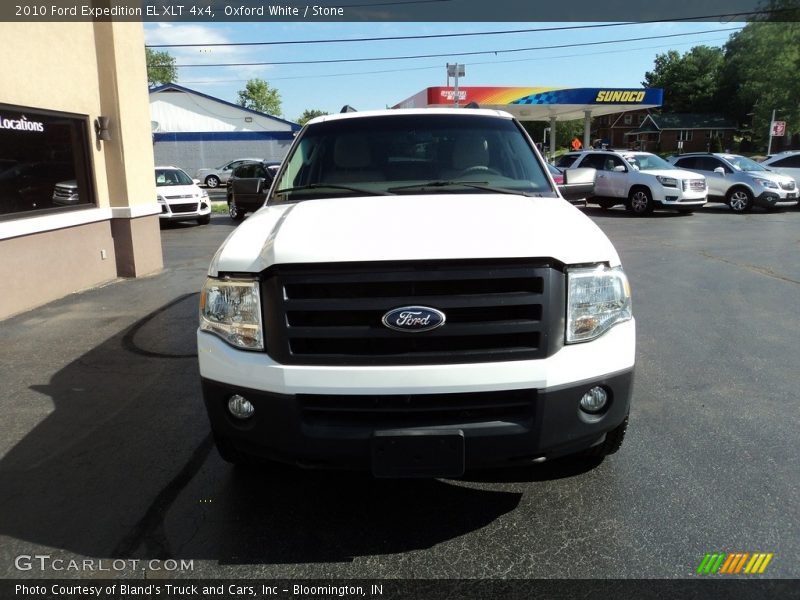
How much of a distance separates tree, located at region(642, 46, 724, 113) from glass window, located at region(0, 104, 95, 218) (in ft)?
311

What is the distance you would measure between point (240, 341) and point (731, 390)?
145 inches

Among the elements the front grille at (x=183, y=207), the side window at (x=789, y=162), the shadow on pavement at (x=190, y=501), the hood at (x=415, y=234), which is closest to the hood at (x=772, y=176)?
the side window at (x=789, y=162)

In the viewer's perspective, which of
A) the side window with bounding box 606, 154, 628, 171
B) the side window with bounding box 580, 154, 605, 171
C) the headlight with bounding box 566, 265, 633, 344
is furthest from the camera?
the side window with bounding box 580, 154, 605, 171

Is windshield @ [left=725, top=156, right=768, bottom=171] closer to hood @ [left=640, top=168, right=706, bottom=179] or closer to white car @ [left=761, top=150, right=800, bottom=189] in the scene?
white car @ [left=761, top=150, right=800, bottom=189]

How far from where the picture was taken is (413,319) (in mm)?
2498

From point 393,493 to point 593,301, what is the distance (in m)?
1.45

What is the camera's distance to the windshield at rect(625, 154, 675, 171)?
17906 millimetres

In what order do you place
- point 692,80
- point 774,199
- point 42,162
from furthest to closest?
point 692,80 < point 774,199 < point 42,162

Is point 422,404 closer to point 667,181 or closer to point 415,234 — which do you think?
point 415,234

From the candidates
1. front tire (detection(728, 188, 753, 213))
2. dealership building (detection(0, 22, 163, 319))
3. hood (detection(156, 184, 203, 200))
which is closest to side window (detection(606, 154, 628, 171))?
front tire (detection(728, 188, 753, 213))

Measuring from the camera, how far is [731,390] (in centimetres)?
449

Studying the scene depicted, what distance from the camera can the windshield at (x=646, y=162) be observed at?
17906 millimetres

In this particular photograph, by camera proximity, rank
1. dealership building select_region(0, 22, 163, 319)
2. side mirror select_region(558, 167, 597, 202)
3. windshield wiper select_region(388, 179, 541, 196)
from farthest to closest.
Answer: dealership building select_region(0, 22, 163, 319) < side mirror select_region(558, 167, 597, 202) < windshield wiper select_region(388, 179, 541, 196)
